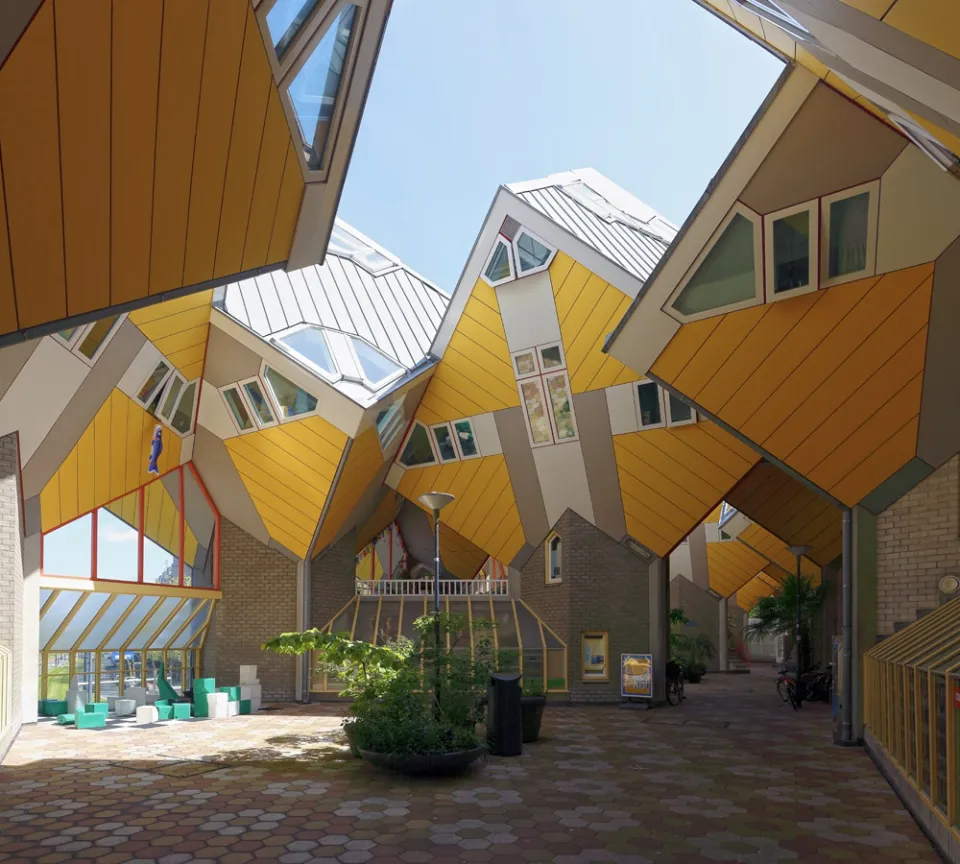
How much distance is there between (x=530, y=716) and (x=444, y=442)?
29.7 feet

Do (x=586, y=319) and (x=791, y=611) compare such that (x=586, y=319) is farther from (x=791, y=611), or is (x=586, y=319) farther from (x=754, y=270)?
(x=791, y=611)

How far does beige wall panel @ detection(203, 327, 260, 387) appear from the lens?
59.3ft

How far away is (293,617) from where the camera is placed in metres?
21.8

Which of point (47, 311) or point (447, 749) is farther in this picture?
point (447, 749)

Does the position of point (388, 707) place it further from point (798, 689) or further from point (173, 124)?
point (798, 689)

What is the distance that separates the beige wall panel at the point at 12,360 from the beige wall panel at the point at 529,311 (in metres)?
10.3

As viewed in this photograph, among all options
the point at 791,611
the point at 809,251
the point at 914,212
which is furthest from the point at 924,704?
the point at 791,611

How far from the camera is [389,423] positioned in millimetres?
20422

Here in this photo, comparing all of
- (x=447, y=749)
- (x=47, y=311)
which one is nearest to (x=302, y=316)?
(x=447, y=749)

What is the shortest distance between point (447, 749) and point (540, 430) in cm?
1013

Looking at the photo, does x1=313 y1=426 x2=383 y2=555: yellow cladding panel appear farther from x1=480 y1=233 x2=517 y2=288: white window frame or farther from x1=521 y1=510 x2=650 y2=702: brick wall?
x1=521 y1=510 x2=650 y2=702: brick wall

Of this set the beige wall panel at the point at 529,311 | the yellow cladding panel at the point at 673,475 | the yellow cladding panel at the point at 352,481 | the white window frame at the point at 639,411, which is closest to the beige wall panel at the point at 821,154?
the white window frame at the point at 639,411

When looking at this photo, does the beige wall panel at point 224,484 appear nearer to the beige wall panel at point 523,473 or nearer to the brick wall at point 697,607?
the beige wall panel at point 523,473

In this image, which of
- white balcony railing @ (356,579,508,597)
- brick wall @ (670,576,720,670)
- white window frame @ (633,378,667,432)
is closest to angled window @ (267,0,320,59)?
white window frame @ (633,378,667,432)
